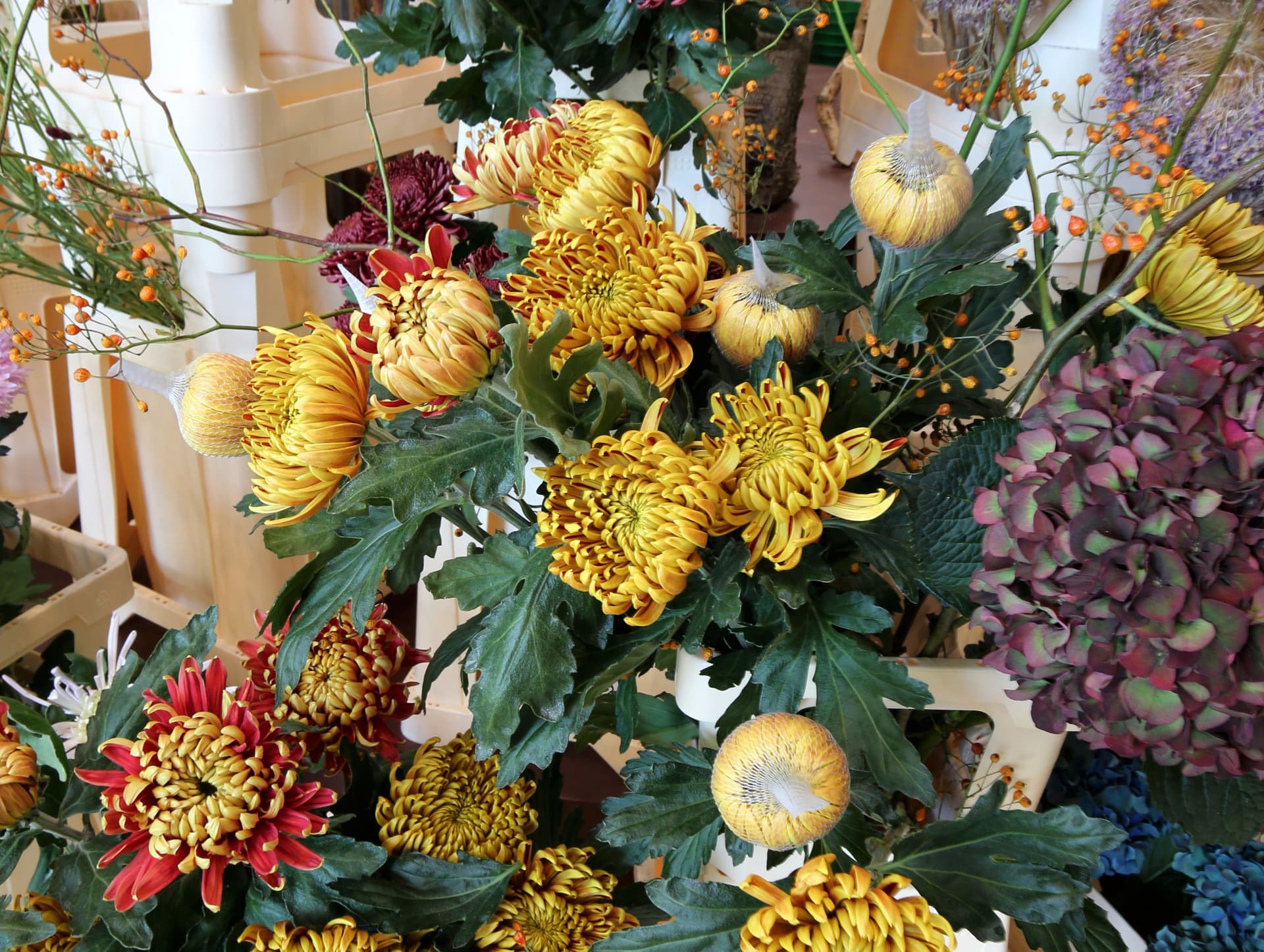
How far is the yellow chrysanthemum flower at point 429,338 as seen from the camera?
0.31 m

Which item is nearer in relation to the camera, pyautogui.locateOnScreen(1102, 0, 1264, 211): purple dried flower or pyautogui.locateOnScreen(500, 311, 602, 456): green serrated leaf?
pyautogui.locateOnScreen(500, 311, 602, 456): green serrated leaf

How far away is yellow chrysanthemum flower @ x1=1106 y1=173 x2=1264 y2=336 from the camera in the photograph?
1.14 feet

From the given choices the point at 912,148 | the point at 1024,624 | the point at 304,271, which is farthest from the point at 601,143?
the point at 304,271

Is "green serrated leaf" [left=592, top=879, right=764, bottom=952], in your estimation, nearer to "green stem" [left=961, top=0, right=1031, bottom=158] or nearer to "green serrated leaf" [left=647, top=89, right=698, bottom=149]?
"green stem" [left=961, top=0, right=1031, bottom=158]

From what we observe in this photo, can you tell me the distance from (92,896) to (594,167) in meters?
0.37

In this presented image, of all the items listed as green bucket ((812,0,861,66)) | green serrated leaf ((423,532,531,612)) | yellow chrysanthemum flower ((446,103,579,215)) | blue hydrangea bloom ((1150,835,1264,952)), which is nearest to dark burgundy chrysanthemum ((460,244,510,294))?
yellow chrysanthemum flower ((446,103,579,215))

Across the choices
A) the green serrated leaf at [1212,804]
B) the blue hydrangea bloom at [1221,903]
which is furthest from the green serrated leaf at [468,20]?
the blue hydrangea bloom at [1221,903]

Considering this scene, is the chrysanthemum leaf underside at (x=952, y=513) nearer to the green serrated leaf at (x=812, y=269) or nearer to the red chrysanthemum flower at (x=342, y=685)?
the green serrated leaf at (x=812, y=269)

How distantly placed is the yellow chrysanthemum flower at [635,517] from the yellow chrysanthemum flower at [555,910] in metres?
0.19

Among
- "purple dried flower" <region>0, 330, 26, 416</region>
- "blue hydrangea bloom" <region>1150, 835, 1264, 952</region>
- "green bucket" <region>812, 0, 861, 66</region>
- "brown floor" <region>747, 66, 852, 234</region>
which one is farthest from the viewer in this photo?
"green bucket" <region>812, 0, 861, 66</region>

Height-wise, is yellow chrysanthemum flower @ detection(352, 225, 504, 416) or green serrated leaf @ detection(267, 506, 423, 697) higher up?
yellow chrysanthemum flower @ detection(352, 225, 504, 416)

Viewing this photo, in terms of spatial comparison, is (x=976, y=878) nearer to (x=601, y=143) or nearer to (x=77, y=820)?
(x=601, y=143)

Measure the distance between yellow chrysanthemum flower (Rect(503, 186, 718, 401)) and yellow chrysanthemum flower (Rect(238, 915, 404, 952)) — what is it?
24cm

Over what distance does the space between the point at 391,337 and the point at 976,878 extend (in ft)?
0.94
